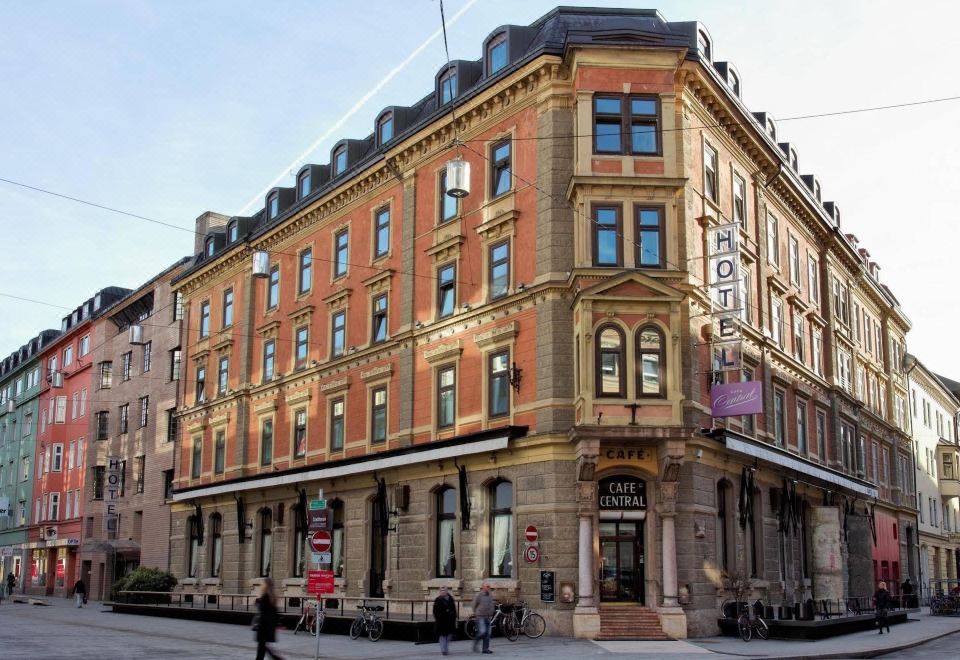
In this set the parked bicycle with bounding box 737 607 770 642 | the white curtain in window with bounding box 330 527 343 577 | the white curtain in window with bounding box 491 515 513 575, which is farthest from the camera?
the white curtain in window with bounding box 330 527 343 577

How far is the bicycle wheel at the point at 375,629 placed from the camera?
29031 millimetres

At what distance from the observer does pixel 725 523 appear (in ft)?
106

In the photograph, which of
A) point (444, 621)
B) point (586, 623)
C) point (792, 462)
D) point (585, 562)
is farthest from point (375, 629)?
point (792, 462)

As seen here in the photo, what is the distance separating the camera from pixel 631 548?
29.2 m

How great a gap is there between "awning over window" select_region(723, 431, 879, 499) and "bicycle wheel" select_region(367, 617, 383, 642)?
36.6 feet

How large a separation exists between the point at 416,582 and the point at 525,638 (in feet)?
22.0

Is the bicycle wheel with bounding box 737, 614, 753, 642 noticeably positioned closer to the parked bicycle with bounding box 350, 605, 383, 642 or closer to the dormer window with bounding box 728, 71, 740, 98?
the parked bicycle with bounding box 350, 605, 383, 642

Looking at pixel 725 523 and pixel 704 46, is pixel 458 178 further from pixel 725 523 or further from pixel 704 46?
pixel 725 523

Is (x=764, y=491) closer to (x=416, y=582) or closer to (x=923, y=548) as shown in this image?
A: (x=416, y=582)

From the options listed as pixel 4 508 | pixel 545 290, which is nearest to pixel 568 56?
pixel 545 290

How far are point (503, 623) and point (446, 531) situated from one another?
19.0 feet

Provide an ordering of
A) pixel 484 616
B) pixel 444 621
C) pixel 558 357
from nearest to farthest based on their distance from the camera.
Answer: pixel 444 621 < pixel 484 616 < pixel 558 357

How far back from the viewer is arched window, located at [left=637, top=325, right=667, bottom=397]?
1118 inches

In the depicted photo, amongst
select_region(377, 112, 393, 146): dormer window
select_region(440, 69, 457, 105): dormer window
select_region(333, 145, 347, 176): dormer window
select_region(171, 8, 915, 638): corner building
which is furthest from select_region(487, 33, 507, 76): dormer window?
select_region(333, 145, 347, 176): dormer window
